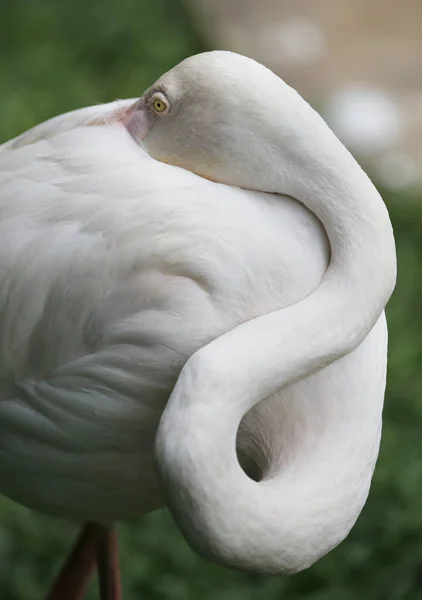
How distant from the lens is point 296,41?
4.45 metres

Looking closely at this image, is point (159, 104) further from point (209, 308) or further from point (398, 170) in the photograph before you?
point (398, 170)

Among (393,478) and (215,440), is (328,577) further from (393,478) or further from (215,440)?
(215,440)

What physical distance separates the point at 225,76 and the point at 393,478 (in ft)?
4.82

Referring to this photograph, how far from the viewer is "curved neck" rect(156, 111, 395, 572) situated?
1285 millimetres

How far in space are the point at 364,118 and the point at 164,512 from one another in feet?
6.54

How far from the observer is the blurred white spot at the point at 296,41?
435cm

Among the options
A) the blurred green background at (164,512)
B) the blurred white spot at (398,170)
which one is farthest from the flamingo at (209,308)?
the blurred white spot at (398,170)

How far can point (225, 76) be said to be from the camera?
1.48m

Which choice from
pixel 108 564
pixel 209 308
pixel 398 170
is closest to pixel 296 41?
pixel 398 170

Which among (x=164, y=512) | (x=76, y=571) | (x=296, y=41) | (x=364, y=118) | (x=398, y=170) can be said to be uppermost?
(x=296, y=41)

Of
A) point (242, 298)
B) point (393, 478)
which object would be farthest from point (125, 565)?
point (242, 298)

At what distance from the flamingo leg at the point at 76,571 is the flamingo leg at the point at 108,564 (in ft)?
0.08

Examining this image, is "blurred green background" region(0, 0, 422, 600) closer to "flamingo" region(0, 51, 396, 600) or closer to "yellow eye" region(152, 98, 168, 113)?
"flamingo" region(0, 51, 396, 600)

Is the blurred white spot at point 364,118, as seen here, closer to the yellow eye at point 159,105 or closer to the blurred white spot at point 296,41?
the blurred white spot at point 296,41
